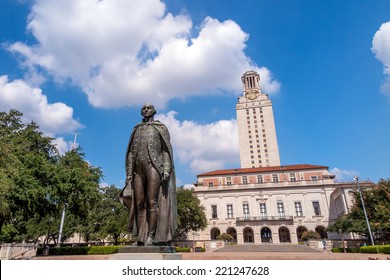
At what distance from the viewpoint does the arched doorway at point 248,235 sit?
63500mm

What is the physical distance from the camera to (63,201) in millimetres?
21953

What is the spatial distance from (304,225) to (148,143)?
6467cm

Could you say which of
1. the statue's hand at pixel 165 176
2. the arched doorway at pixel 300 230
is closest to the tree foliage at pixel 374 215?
the arched doorway at pixel 300 230

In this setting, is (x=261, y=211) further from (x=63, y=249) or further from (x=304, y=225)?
(x=63, y=249)

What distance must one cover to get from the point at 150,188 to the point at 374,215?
36451mm

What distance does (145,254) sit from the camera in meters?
4.84

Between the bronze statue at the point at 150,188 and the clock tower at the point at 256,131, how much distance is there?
9107 cm

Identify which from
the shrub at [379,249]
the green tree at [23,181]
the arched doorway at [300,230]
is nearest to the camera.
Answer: the green tree at [23,181]

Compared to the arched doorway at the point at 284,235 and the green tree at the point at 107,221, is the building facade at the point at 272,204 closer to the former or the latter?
the arched doorway at the point at 284,235

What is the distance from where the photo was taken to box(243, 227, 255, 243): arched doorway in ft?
208

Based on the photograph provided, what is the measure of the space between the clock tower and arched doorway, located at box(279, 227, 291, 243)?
3286 centimetres

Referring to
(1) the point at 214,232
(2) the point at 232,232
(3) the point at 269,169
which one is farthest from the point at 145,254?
(3) the point at 269,169

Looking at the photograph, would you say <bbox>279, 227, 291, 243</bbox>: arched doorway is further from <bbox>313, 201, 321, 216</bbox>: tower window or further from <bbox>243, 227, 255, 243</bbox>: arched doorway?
<bbox>313, 201, 321, 216</bbox>: tower window
